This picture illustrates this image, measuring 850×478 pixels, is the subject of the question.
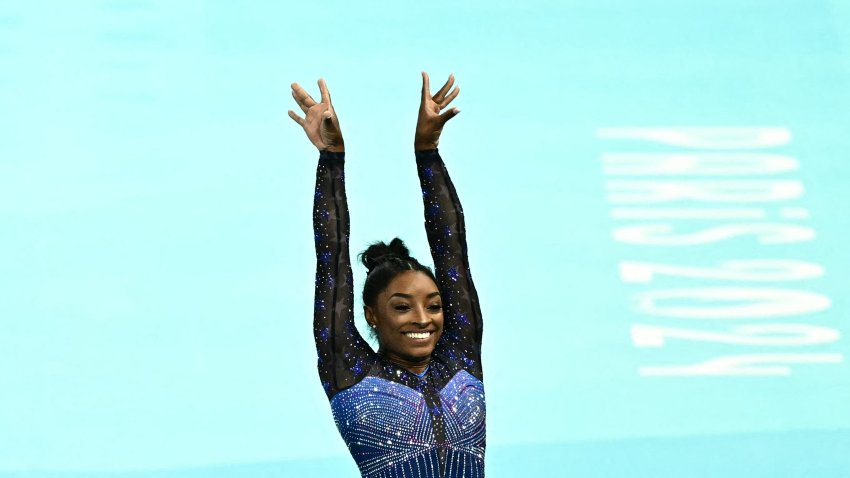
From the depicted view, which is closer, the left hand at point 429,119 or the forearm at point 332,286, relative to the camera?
the forearm at point 332,286

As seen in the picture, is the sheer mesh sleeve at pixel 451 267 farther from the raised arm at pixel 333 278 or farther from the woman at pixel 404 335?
the raised arm at pixel 333 278

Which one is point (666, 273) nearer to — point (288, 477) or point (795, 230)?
point (795, 230)

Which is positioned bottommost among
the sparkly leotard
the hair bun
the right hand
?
the sparkly leotard

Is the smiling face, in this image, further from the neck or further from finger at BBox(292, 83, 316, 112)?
finger at BBox(292, 83, 316, 112)

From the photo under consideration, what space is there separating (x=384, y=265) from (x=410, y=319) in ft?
0.44

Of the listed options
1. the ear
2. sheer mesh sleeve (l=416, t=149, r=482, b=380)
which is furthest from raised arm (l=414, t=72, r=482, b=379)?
the ear

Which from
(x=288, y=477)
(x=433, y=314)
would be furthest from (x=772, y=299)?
(x=433, y=314)

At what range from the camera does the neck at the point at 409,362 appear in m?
2.36

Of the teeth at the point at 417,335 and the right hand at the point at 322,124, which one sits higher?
the right hand at the point at 322,124

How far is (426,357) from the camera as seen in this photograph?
7.75 ft

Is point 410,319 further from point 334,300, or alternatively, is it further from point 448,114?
point 448,114

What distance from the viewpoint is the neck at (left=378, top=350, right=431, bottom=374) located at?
2359 millimetres

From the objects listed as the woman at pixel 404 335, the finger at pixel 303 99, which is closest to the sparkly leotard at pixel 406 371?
the woman at pixel 404 335

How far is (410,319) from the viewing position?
92.0 inches
